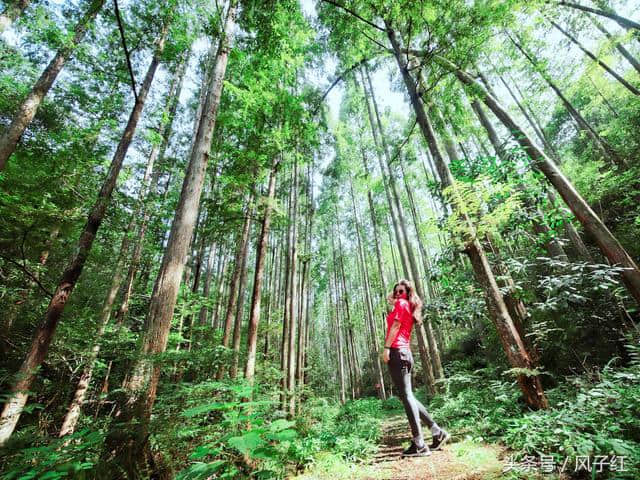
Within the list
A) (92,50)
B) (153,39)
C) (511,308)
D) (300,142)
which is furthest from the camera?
(92,50)

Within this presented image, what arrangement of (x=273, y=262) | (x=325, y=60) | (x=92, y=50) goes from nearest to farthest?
1. (x=92, y=50)
2. (x=325, y=60)
3. (x=273, y=262)

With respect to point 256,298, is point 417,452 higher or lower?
lower

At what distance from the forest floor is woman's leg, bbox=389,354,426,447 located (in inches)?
9.0

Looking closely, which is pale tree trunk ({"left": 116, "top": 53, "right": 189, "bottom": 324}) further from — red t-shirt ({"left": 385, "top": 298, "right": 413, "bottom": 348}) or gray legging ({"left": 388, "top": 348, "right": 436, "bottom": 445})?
gray legging ({"left": 388, "top": 348, "right": 436, "bottom": 445})

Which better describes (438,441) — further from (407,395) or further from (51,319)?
(51,319)

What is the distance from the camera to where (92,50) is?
7.46 m

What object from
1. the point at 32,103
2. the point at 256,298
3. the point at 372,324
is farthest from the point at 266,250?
the point at 372,324

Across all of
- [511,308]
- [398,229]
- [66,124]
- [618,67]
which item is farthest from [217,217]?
[618,67]

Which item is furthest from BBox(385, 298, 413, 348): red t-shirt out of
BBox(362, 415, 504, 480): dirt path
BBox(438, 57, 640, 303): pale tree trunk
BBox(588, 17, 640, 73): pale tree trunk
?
BBox(588, 17, 640, 73): pale tree trunk

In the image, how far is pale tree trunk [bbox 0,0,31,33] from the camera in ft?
15.5

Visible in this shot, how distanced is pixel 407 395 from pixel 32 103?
869 centimetres

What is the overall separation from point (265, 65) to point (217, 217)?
3843 mm

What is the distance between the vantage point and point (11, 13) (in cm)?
490

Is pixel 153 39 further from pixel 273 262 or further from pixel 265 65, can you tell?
pixel 273 262
